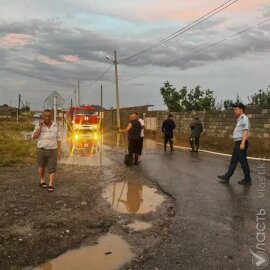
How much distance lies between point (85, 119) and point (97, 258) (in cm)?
3003

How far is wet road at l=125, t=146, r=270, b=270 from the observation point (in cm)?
527

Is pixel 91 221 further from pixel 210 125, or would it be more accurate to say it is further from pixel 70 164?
pixel 210 125

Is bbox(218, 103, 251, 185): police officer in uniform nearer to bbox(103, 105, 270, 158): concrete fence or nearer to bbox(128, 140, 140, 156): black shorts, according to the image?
bbox(128, 140, 140, 156): black shorts

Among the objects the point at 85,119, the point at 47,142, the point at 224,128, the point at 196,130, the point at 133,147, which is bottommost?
the point at 133,147

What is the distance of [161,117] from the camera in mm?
37250

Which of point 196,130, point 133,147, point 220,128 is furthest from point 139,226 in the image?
point 220,128

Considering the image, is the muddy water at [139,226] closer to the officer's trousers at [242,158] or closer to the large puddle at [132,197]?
the large puddle at [132,197]

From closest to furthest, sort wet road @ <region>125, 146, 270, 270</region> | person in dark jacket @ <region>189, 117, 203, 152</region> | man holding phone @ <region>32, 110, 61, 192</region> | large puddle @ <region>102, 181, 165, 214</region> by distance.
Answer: wet road @ <region>125, 146, 270, 270</region> < large puddle @ <region>102, 181, 165, 214</region> < man holding phone @ <region>32, 110, 61, 192</region> < person in dark jacket @ <region>189, 117, 203, 152</region>

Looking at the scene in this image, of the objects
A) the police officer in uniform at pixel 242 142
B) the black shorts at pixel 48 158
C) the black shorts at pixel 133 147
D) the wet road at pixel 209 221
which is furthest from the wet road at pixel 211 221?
the black shorts at pixel 48 158

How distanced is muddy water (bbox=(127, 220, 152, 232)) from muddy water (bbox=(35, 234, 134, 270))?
628mm

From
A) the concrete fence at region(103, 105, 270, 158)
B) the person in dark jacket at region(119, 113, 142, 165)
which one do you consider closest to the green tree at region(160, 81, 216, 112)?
the concrete fence at region(103, 105, 270, 158)

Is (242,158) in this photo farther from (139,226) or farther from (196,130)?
(196,130)

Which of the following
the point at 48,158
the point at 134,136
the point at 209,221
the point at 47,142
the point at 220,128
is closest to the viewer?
the point at 209,221

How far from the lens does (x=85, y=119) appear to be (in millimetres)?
35125
